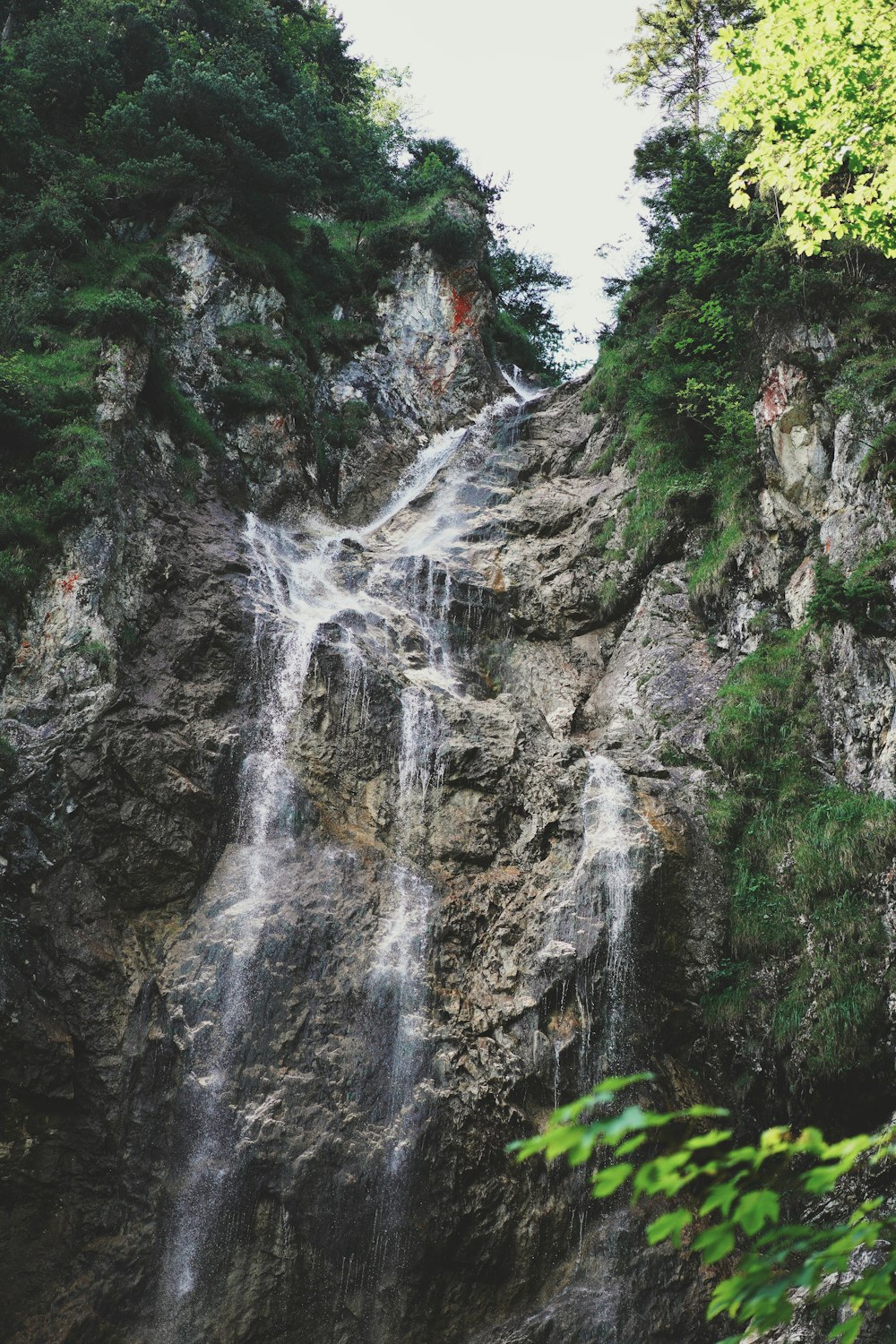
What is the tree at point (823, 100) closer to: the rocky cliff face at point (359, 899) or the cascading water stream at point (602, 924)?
the rocky cliff face at point (359, 899)

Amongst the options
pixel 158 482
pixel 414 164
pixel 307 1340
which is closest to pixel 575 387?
pixel 158 482

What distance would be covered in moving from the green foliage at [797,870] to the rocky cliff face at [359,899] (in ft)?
1.50

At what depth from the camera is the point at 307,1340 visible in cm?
947

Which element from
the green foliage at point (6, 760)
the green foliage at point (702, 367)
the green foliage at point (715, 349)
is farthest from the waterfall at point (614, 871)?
the green foliage at point (6, 760)

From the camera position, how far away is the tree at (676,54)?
2378cm

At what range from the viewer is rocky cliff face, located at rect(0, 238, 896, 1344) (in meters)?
9.79

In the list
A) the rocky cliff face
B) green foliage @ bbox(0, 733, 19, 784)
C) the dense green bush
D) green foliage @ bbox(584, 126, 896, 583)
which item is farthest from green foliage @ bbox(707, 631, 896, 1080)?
the dense green bush

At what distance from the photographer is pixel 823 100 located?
905cm

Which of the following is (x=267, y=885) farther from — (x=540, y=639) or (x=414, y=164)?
(x=414, y=164)

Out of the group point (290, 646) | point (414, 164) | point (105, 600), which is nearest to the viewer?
point (105, 600)

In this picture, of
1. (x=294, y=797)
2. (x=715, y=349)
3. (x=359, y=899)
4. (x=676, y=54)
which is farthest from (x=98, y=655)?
(x=676, y=54)

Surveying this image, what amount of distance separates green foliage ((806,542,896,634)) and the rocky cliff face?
395 millimetres

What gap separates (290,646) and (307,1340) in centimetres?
903

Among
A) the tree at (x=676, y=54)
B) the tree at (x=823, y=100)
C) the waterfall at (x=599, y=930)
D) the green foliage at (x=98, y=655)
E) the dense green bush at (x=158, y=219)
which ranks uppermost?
the tree at (x=676, y=54)
